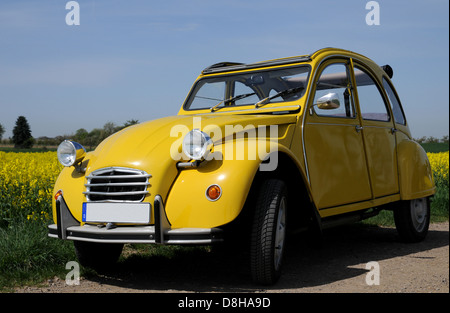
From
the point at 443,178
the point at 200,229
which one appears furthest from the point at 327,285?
the point at 443,178

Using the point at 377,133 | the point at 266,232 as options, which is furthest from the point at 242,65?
the point at 266,232

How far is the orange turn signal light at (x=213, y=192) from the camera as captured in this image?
4062 mm

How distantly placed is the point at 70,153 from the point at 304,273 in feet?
8.37

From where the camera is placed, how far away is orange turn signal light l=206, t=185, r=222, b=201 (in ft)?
13.3

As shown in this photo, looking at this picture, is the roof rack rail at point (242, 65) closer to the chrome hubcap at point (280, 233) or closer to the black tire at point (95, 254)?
the chrome hubcap at point (280, 233)

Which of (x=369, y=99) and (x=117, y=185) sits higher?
(x=369, y=99)

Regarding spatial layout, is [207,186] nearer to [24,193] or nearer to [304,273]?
[304,273]

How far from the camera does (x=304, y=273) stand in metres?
5.21

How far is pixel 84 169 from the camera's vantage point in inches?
188

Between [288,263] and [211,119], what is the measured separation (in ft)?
6.30

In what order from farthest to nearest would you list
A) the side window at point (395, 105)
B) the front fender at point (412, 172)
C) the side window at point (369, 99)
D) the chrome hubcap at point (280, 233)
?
the side window at point (395, 105) → the front fender at point (412, 172) → the side window at point (369, 99) → the chrome hubcap at point (280, 233)

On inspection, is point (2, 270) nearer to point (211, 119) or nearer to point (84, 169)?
point (84, 169)

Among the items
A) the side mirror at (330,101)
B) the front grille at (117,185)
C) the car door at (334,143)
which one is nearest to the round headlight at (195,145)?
the front grille at (117,185)

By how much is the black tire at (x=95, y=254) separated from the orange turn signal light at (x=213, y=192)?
153cm
